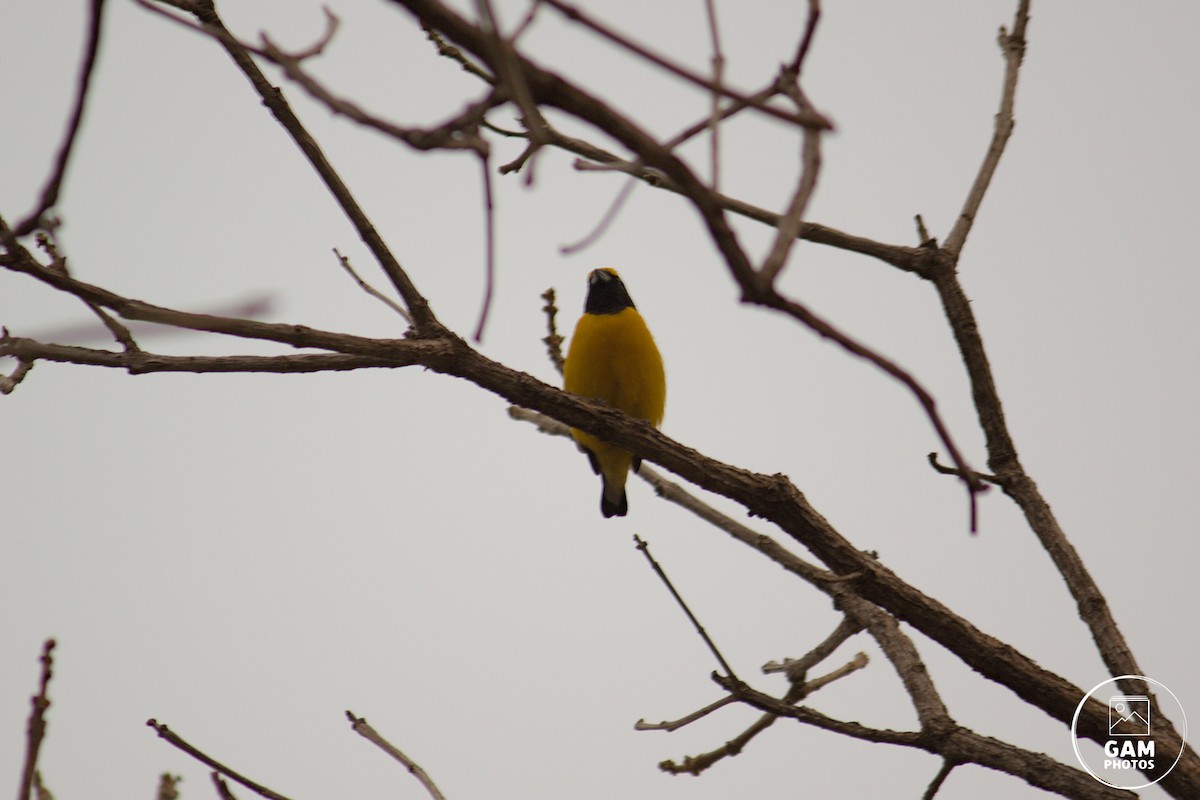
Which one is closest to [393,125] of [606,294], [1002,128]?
[1002,128]

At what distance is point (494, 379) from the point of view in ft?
9.73

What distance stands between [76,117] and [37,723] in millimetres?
869

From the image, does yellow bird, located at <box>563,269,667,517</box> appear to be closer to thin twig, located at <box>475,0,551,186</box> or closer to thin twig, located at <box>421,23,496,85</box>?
thin twig, located at <box>421,23,496,85</box>

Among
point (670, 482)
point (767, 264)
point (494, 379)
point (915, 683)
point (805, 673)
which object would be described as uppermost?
point (670, 482)

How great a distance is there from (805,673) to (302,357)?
2.51m

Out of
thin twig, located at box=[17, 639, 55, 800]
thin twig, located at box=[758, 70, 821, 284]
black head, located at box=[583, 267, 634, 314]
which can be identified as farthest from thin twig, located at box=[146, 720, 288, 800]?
black head, located at box=[583, 267, 634, 314]

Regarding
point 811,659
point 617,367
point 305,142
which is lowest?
point 811,659

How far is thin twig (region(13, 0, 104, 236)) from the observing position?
0.95 metres

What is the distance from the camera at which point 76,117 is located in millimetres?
978

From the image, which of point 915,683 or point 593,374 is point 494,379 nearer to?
point 915,683

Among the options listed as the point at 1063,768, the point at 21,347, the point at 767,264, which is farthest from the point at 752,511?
the point at 767,264

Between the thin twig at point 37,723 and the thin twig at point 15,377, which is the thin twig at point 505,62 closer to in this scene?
the thin twig at point 37,723

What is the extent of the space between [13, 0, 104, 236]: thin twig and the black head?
5520 mm

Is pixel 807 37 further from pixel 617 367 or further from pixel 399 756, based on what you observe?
pixel 617 367
